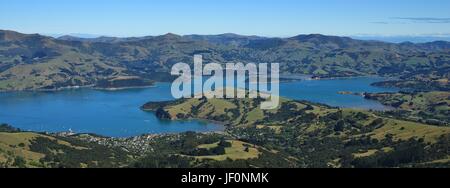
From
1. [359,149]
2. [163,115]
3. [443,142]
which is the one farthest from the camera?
[163,115]

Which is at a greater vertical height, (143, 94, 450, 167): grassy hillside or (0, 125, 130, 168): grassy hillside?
(0, 125, 130, 168): grassy hillside

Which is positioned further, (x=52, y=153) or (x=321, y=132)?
(x=321, y=132)

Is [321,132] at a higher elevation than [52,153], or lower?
lower

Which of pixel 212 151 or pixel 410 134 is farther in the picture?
pixel 410 134

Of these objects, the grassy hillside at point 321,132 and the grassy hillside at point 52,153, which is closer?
the grassy hillside at point 52,153

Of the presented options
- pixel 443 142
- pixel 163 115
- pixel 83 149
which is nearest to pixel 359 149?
pixel 443 142

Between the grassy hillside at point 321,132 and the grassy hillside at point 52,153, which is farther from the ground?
the grassy hillside at point 52,153

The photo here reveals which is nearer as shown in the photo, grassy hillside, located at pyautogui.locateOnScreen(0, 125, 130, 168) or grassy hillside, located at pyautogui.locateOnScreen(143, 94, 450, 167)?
grassy hillside, located at pyautogui.locateOnScreen(0, 125, 130, 168)
